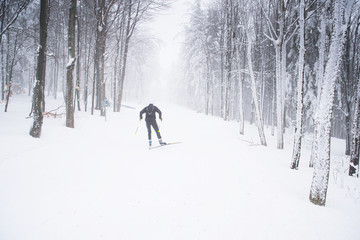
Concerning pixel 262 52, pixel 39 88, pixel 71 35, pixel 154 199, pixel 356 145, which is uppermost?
pixel 262 52

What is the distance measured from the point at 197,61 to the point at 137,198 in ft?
69.3

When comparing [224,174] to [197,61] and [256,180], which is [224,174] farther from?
[197,61]

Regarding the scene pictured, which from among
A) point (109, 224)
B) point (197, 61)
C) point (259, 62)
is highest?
point (197, 61)

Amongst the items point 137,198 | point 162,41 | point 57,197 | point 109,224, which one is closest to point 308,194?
point 137,198

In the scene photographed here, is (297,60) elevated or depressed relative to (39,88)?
elevated

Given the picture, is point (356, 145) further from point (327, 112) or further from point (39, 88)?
point (39, 88)

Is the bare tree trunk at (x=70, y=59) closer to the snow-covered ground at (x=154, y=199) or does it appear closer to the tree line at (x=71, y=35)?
the tree line at (x=71, y=35)

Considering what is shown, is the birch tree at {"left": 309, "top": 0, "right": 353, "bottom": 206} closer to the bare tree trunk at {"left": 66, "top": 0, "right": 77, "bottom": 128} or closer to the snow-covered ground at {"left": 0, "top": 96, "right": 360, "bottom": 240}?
the snow-covered ground at {"left": 0, "top": 96, "right": 360, "bottom": 240}

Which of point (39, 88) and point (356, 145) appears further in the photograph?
point (356, 145)

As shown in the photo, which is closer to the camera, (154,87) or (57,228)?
(57,228)

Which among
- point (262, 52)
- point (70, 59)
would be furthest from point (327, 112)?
point (262, 52)

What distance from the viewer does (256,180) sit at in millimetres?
4008

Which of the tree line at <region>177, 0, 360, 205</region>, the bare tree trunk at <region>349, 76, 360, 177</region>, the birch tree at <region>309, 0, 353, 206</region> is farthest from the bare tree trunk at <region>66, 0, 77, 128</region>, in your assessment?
the bare tree trunk at <region>349, 76, 360, 177</region>

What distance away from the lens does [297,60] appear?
11.3 m
